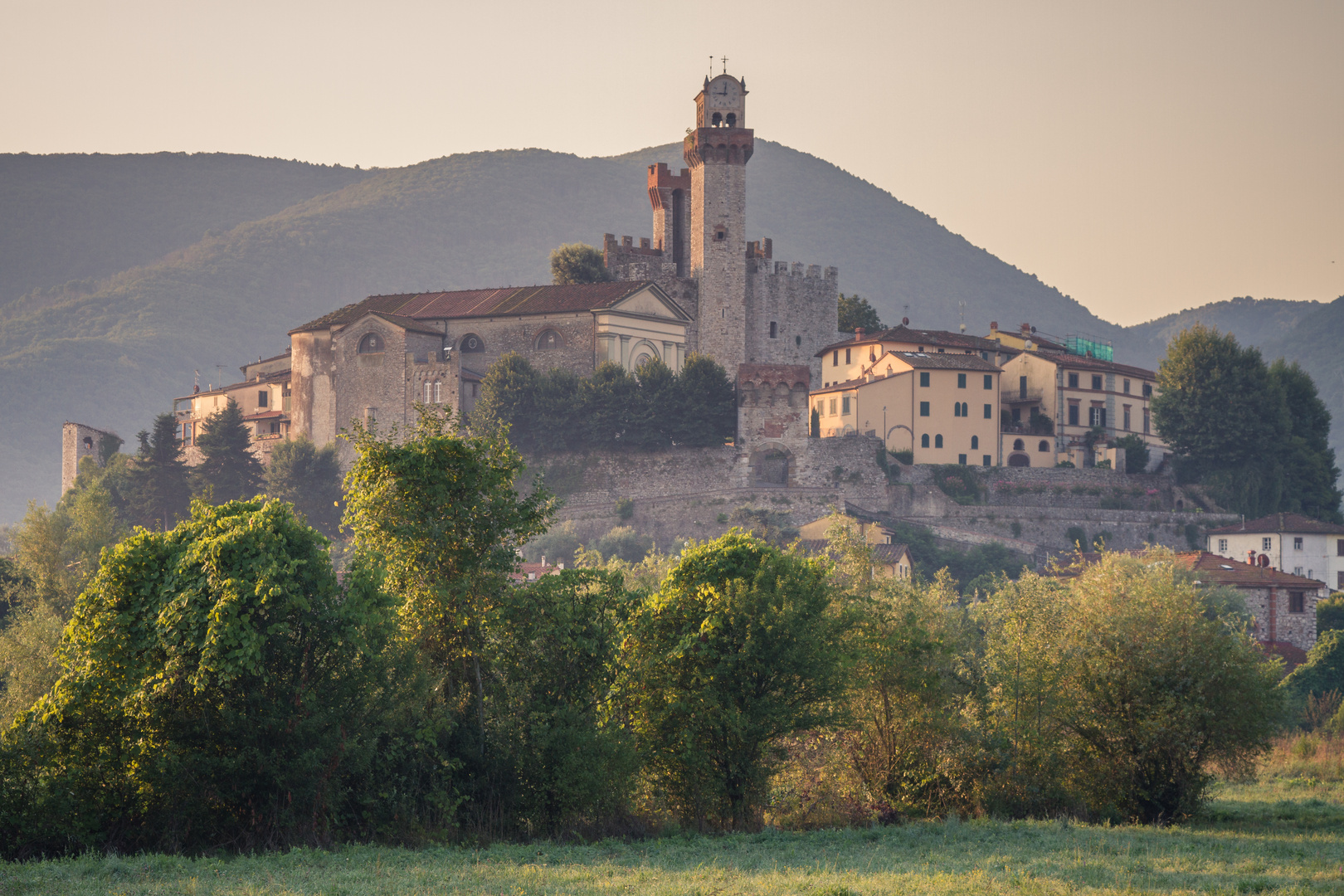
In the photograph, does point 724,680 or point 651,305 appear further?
point 651,305

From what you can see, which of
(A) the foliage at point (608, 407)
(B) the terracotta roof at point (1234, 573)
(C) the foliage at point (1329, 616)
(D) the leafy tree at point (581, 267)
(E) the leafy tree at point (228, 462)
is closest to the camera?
(B) the terracotta roof at point (1234, 573)

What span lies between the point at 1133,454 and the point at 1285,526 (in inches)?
420

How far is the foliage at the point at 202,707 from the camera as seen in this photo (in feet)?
66.6

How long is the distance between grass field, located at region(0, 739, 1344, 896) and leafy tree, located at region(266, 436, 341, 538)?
163 ft

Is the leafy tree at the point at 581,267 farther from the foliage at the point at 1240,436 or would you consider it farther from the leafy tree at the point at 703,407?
the foliage at the point at 1240,436

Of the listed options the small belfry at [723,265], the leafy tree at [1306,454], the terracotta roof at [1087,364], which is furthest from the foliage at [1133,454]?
the small belfry at [723,265]

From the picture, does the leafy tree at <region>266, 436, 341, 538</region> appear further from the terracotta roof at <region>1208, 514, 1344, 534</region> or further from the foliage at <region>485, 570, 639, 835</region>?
the foliage at <region>485, 570, 639, 835</region>

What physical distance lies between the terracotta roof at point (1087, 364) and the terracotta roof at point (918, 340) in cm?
311

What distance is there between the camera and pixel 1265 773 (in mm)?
37125

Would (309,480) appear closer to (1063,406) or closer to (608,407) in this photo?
(608,407)

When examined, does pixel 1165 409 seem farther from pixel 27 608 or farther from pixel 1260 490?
pixel 27 608

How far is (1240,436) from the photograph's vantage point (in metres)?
73.8

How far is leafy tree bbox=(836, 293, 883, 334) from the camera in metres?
90.3

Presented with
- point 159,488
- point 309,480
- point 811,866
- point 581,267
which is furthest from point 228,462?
point 811,866
